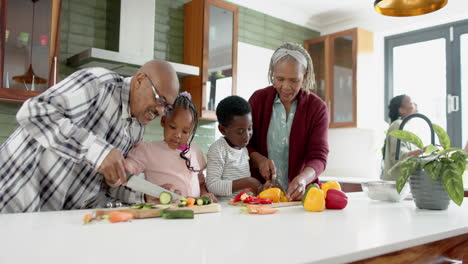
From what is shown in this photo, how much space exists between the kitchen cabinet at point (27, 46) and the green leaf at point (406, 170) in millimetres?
2498

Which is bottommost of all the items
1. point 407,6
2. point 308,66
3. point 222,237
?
point 222,237

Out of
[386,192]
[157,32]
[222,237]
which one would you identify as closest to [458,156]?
[386,192]

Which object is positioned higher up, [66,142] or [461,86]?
[461,86]

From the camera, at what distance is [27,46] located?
2900 millimetres

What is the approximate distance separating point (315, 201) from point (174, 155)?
636 mm

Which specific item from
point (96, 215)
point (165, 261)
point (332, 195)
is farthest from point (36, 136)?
point (332, 195)

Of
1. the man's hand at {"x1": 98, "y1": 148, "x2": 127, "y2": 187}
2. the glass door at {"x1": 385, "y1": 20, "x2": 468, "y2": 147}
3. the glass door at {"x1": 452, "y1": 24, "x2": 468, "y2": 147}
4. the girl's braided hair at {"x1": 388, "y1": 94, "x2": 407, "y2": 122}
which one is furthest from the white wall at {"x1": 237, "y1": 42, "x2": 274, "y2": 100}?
the man's hand at {"x1": 98, "y1": 148, "x2": 127, "y2": 187}

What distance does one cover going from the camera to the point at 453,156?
4.67 feet

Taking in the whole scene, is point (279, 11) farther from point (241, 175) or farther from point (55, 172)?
Answer: point (55, 172)

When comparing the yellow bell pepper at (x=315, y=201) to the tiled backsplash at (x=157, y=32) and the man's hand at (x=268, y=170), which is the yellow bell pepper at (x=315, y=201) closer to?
the man's hand at (x=268, y=170)

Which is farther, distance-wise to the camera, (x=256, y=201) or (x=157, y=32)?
(x=157, y=32)

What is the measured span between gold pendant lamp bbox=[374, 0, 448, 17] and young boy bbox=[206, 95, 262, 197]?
0.79 metres

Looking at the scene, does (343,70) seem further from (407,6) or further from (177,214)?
(177,214)

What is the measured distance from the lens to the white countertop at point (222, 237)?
2.27 ft
